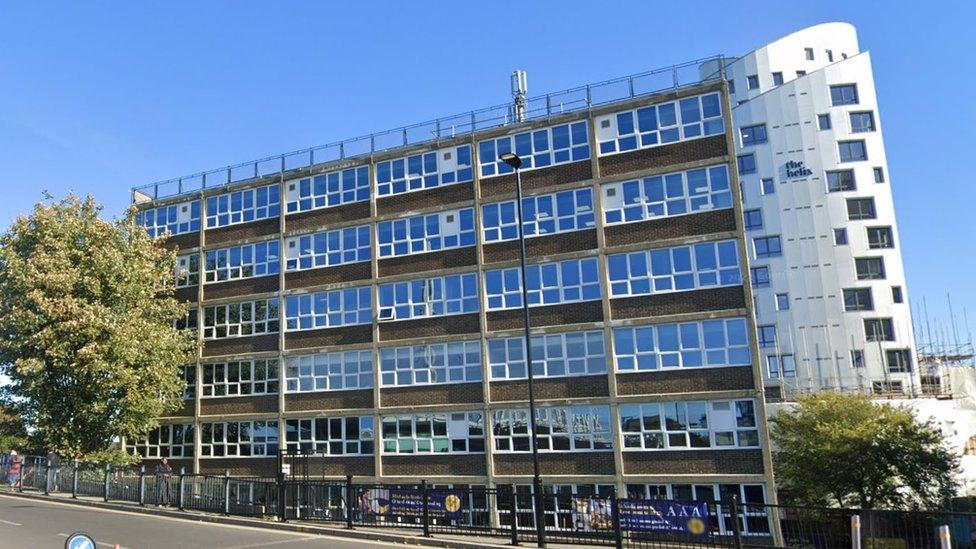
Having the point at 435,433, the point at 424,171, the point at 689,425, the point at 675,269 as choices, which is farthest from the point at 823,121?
the point at 435,433

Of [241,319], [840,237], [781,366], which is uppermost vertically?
[840,237]

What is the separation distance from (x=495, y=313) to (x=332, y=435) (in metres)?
9.44

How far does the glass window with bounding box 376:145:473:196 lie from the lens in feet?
110

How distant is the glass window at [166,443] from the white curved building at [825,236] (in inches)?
1296

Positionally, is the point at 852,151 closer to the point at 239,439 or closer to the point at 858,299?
the point at 858,299

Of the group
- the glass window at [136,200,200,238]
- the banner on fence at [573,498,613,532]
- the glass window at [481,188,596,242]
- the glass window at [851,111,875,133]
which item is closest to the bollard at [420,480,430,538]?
the banner on fence at [573,498,613,532]

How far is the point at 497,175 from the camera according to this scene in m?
32.7

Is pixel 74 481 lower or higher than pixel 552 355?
lower

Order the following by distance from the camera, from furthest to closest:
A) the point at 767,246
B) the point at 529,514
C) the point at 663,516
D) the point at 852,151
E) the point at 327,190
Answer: the point at 767,246 → the point at 852,151 → the point at 327,190 → the point at 529,514 → the point at 663,516

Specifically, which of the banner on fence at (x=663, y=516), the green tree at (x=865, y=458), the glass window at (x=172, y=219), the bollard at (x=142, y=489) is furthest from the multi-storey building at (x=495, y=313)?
the banner on fence at (x=663, y=516)

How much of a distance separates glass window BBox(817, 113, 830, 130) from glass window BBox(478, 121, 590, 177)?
2548 cm

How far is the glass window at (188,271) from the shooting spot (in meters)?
39.9

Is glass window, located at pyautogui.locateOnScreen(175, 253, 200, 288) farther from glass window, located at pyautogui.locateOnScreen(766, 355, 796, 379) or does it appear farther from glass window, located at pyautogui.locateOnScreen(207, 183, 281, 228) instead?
glass window, located at pyautogui.locateOnScreen(766, 355, 796, 379)

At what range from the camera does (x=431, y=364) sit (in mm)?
32625
